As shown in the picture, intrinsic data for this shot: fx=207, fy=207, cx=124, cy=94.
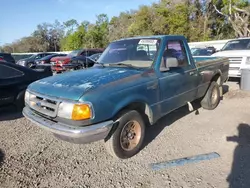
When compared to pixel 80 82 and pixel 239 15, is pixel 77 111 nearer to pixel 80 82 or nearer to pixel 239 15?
pixel 80 82

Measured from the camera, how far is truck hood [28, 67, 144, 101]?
9.49 ft

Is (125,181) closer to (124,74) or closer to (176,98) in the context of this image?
(124,74)

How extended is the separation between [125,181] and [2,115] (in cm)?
441

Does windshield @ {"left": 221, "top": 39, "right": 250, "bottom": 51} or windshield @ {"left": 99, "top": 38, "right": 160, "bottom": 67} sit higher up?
windshield @ {"left": 221, "top": 39, "right": 250, "bottom": 51}

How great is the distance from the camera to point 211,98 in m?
5.71

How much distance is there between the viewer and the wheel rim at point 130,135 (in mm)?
3387

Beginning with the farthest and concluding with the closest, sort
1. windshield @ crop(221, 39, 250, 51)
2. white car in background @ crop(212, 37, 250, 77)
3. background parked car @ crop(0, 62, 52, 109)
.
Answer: windshield @ crop(221, 39, 250, 51), white car in background @ crop(212, 37, 250, 77), background parked car @ crop(0, 62, 52, 109)

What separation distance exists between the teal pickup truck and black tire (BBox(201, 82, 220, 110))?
764 mm

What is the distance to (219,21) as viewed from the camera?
36.8 meters

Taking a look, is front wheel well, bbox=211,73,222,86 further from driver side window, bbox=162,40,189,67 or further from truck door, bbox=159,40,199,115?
driver side window, bbox=162,40,189,67

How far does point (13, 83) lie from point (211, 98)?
5.33 m

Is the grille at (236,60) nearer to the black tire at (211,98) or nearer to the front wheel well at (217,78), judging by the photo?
the front wheel well at (217,78)

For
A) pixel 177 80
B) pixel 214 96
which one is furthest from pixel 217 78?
pixel 177 80

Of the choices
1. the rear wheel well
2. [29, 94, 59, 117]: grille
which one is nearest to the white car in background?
the rear wheel well
